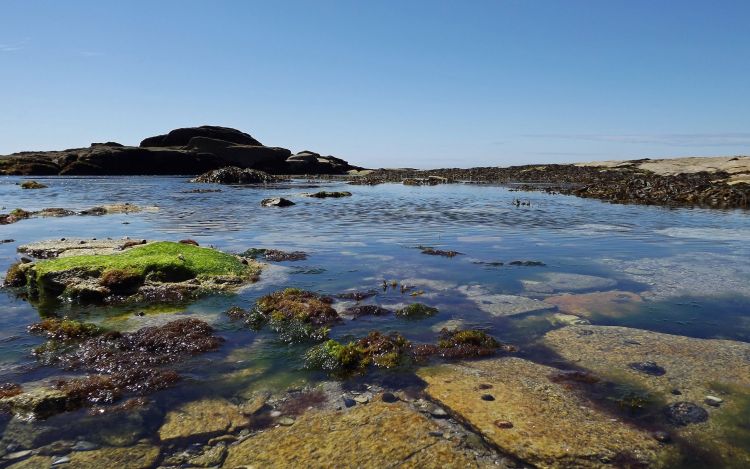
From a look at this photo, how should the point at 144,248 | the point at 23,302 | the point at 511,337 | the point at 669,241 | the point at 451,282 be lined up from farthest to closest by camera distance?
the point at 669,241
the point at 144,248
the point at 451,282
the point at 23,302
the point at 511,337

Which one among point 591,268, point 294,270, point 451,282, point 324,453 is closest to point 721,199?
point 591,268

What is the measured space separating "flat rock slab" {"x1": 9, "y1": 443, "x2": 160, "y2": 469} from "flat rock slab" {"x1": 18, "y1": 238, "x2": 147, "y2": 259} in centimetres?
940

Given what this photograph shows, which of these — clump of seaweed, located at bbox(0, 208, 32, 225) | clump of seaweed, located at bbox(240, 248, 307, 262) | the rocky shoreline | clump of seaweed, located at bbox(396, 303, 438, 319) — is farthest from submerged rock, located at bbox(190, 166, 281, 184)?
clump of seaweed, located at bbox(396, 303, 438, 319)

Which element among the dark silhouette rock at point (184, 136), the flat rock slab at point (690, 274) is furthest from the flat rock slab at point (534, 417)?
the dark silhouette rock at point (184, 136)

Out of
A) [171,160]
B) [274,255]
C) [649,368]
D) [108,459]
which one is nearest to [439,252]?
[274,255]

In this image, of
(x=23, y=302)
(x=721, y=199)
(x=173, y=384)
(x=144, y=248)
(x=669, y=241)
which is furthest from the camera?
(x=721, y=199)

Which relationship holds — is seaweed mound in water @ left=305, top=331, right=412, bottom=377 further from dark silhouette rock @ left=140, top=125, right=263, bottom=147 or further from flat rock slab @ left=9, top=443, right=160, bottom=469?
dark silhouette rock @ left=140, top=125, right=263, bottom=147

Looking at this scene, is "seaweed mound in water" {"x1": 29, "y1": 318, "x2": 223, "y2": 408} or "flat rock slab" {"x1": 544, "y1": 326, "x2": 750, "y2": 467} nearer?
"flat rock slab" {"x1": 544, "y1": 326, "x2": 750, "y2": 467}

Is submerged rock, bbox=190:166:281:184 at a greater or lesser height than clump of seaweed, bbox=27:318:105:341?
greater

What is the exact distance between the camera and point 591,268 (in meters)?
13.7

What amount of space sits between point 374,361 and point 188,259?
7.16 m

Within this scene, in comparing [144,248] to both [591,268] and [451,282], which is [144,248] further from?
[591,268]

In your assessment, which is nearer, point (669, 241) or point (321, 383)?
point (321, 383)

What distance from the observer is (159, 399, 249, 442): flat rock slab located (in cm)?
544
